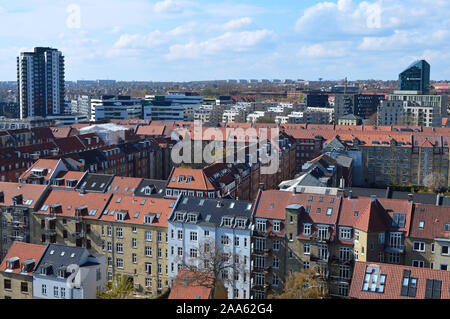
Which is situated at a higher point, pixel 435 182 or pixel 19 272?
pixel 435 182

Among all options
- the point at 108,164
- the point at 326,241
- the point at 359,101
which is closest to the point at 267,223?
the point at 326,241

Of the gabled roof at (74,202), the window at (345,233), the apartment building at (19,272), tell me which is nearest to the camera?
the window at (345,233)

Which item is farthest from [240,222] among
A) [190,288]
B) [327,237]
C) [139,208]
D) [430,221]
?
[430,221]

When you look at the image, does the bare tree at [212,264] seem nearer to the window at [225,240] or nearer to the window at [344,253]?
the window at [225,240]

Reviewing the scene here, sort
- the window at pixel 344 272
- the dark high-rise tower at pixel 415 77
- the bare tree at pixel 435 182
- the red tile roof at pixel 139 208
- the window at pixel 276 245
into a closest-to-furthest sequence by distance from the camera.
Answer: 1. the window at pixel 344 272
2. the window at pixel 276 245
3. the red tile roof at pixel 139 208
4. the bare tree at pixel 435 182
5. the dark high-rise tower at pixel 415 77

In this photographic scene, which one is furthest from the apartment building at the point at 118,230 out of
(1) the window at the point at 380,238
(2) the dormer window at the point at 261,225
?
(1) the window at the point at 380,238

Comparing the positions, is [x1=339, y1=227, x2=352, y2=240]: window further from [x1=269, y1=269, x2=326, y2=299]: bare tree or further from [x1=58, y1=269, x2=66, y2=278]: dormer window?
[x1=58, y1=269, x2=66, y2=278]: dormer window

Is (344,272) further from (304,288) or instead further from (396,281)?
(396,281)
